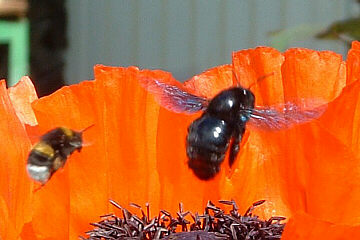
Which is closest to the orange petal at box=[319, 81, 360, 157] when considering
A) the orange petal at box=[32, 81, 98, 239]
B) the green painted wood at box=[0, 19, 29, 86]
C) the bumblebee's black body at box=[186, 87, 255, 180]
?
the bumblebee's black body at box=[186, 87, 255, 180]

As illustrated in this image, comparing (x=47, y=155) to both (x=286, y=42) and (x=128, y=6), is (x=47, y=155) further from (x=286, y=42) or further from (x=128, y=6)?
(x=128, y=6)

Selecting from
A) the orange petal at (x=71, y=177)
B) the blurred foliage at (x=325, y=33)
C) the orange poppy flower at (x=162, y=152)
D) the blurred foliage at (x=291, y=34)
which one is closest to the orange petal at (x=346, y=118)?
the orange poppy flower at (x=162, y=152)

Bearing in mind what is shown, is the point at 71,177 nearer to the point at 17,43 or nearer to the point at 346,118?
the point at 346,118

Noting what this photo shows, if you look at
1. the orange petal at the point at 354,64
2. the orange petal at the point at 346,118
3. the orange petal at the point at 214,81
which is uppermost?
the orange petal at the point at 354,64

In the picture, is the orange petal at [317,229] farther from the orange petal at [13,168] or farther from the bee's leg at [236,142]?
the orange petal at [13,168]

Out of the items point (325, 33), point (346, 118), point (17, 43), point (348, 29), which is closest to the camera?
point (346, 118)

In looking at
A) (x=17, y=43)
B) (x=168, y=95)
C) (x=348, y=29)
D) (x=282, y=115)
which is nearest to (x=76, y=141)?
(x=168, y=95)

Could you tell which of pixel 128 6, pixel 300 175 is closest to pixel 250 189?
pixel 300 175

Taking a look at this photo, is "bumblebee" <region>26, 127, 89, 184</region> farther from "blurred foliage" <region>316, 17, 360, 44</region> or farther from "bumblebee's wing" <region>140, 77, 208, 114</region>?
"blurred foliage" <region>316, 17, 360, 44</region>
